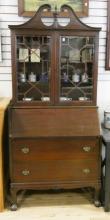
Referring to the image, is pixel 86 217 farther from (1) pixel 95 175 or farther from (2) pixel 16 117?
(2) pixel 16 117

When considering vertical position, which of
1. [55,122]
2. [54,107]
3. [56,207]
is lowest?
[56,207]

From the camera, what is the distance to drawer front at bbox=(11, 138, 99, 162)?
255 centimetres

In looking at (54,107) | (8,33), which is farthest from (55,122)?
(8,33)

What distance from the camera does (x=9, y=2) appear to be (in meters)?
2.91

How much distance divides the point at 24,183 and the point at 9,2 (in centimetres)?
191

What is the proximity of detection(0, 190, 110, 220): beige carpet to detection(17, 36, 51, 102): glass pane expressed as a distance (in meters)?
1.07

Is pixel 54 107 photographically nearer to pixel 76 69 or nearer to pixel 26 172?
pixel 76 69

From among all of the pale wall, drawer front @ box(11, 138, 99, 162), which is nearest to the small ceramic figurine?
the pale wall

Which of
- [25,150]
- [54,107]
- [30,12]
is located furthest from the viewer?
[30,12]

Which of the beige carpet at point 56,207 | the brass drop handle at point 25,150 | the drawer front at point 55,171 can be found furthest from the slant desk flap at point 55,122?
the beige carpet at point 56,207

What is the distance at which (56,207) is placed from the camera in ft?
8.96

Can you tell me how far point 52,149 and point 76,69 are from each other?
85 centimetres

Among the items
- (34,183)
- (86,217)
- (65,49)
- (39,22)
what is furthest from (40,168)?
(39,22)

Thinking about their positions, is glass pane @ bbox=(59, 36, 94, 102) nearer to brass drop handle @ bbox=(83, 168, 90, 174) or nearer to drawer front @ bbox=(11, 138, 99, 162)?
drawer front @ bbox=(11, 138, 99, 162)
